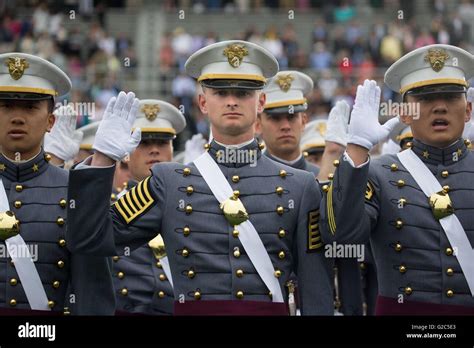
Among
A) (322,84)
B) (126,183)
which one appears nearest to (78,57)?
(322,84)

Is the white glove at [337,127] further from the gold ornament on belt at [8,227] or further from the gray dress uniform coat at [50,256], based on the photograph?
the gold ornament on belt at [8,227]

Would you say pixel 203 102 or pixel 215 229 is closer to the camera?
A: pixel 215 229

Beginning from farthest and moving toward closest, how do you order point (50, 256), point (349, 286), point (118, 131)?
point (349, 286) < point (50, 256) < point (118, 131)

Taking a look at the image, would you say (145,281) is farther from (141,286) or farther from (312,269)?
(312,269)

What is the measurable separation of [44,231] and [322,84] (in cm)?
1529

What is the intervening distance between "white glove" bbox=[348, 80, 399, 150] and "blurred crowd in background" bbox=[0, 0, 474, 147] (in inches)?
512

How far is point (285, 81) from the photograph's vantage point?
34.8ft

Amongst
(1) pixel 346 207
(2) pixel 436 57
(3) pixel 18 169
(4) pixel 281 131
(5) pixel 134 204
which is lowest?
(1) pixel 346 207

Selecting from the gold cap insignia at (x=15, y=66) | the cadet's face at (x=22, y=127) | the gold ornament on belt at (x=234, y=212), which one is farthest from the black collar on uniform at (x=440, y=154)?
the gold cap insignia at (x=15, y=66)

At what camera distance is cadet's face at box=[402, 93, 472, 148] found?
7652 millimetres

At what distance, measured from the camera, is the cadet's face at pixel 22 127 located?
297 inches

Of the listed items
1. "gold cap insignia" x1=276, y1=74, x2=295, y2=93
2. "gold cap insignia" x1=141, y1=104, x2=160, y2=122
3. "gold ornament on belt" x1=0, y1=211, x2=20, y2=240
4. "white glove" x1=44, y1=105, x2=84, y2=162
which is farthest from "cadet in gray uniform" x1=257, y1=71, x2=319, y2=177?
"gold ornament on belt" x1=0, y1=211, x2=20, y2=240

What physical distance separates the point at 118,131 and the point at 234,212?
0.73m

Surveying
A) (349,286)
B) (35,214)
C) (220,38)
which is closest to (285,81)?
(349,286)
